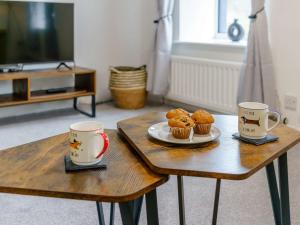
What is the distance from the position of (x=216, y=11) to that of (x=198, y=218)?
111 inches

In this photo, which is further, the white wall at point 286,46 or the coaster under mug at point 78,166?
the white wall at point 286,46

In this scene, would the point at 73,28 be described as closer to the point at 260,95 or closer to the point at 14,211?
the point at 260,95

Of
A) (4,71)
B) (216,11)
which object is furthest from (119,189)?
(216,11)

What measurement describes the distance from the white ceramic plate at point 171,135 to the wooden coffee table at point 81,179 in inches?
4.2

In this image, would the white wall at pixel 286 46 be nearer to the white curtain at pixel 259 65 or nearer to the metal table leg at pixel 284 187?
the white curtain at pixel 259 65

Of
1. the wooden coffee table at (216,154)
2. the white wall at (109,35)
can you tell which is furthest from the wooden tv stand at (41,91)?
the wooden coffee table at (216,154)

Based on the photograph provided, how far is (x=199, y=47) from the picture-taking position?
405 cm

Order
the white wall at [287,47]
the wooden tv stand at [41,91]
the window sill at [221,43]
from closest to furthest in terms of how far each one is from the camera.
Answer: the white wall at [287,47] → the wooden tv stand at [41,91] → the window sill at [221,43]

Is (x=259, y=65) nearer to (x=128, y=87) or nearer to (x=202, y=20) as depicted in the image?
(x=202, y=20)

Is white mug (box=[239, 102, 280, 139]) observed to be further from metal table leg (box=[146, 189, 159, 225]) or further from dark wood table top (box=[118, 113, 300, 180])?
metal table leg (box=[146, 189, 159, 225])

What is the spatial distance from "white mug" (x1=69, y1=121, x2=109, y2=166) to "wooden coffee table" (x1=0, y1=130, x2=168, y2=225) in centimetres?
4

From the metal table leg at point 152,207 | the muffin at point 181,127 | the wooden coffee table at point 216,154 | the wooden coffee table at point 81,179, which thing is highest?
the muffin at point 181,127

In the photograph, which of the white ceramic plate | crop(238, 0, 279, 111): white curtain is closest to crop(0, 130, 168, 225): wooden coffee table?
the white ceramic plate

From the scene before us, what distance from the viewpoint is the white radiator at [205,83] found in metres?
3.68
